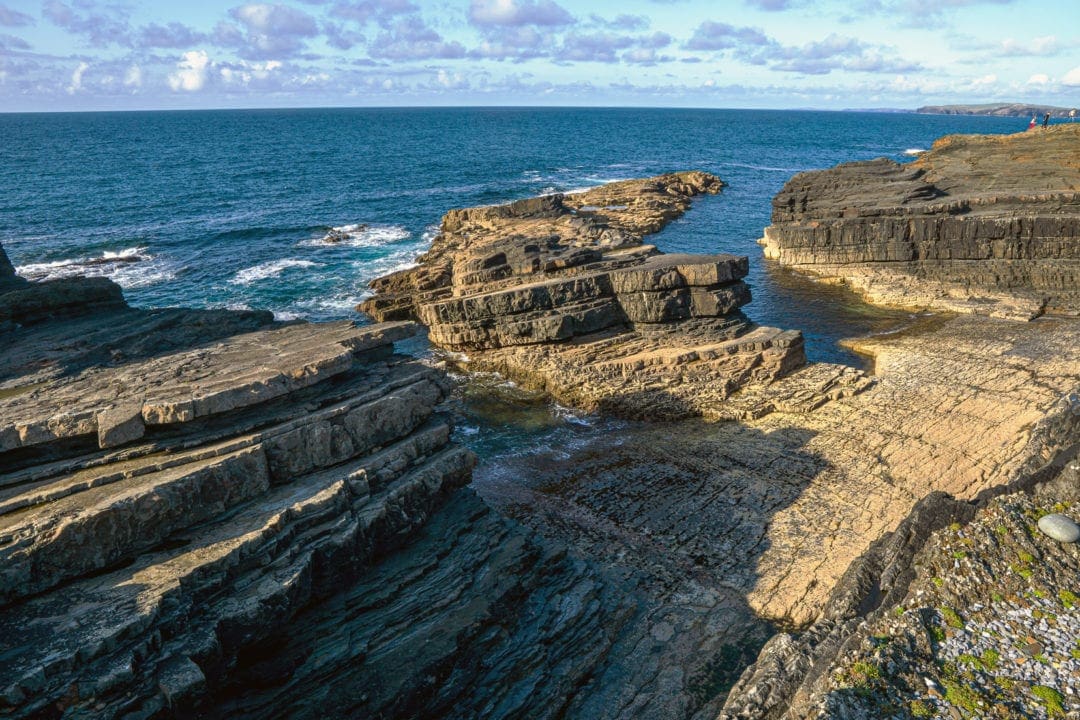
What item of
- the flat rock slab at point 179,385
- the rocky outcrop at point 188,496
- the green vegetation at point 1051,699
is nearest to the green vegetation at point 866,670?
the green vegetation at point 1051,699

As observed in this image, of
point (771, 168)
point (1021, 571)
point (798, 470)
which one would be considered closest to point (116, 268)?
point (798, 470)

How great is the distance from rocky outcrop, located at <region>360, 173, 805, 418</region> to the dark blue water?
647 centimetres

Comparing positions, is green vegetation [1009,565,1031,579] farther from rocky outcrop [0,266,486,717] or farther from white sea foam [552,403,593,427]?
white sea foam [552,403,593,427]

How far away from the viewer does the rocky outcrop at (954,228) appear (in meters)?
36.1

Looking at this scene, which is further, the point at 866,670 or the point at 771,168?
the point at 771,168

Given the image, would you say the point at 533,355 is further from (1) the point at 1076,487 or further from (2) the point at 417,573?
(1) the point at 1076,487

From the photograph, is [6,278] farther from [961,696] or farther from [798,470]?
[961,696]

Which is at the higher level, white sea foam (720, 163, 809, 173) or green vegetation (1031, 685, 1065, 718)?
white sea foam (720, 163, 809, 173)

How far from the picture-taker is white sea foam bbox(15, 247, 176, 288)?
1756 inches

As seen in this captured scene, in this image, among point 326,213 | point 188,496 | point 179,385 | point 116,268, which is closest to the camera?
point 188,496

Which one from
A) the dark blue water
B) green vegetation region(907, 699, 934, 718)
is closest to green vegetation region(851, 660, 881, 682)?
Result: green vegetation region(907, 699, 934, 718)

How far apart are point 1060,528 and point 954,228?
31460 mm

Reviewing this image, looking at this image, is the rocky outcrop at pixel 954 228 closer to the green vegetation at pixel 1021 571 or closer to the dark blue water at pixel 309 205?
the dark blue water at pixel 309 205

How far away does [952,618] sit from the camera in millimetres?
11109
